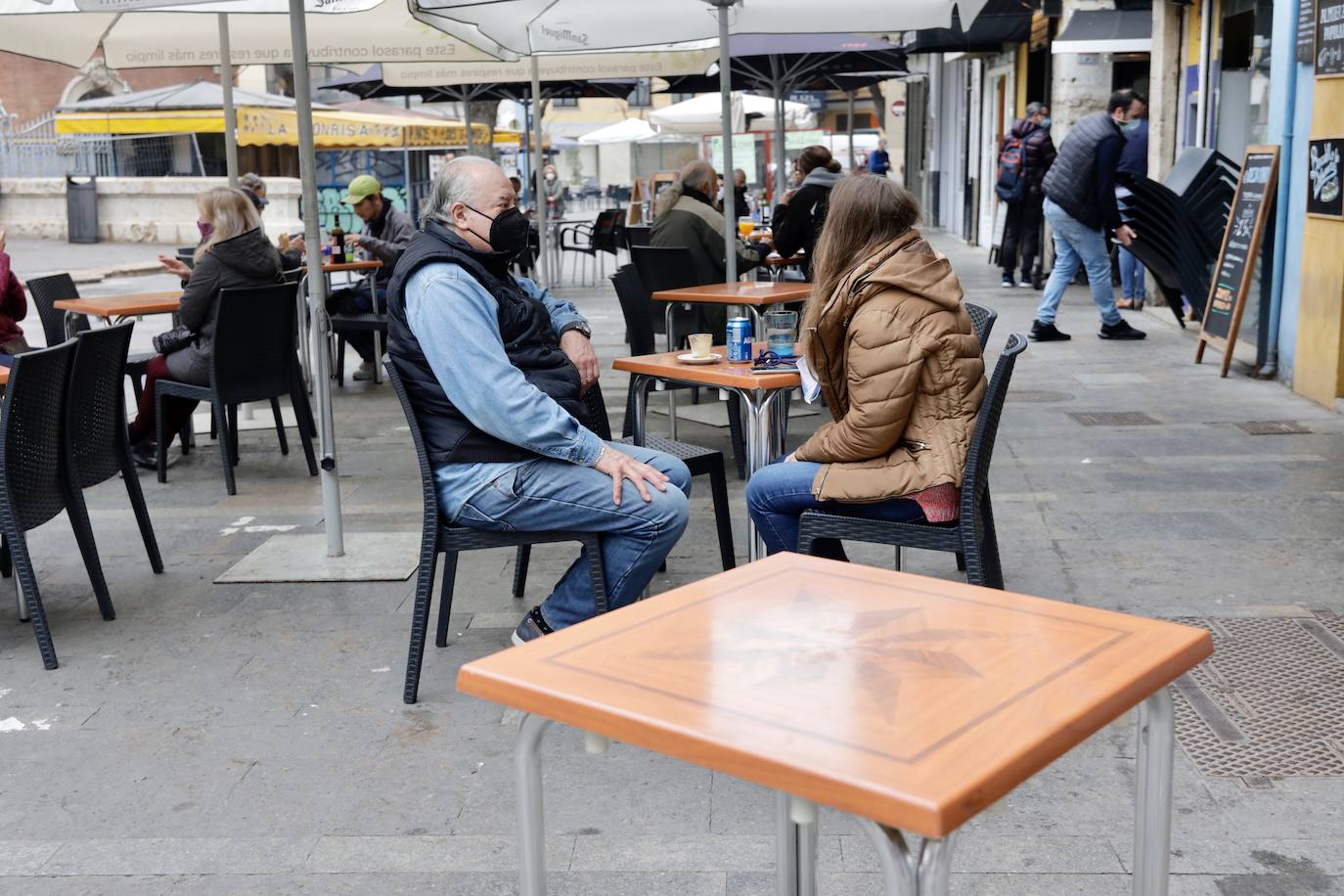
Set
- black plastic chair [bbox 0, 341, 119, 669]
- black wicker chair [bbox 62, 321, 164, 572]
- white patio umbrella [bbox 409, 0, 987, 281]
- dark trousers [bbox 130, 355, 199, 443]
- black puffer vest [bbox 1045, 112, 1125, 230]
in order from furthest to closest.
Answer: black puffer vest [bbox 1045, 112, 1125, 230] < white patio umbrella [bbox 409, 0, 987, 281] < dark trousers [bbox 130, 355, 199, 443] < black wicker chair [bbox 62, 321, 164, 572] < black plastic chair [bbox 0, 341, 119, 669]

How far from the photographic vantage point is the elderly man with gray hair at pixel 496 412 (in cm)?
382

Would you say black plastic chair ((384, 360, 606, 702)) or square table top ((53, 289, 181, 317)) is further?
square table top ((53, 289, 181, 317))

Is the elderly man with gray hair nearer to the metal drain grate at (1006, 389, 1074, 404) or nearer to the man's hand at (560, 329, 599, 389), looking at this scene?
the man's hand at (560, 329, 599, 389)

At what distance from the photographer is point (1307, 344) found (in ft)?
27.5

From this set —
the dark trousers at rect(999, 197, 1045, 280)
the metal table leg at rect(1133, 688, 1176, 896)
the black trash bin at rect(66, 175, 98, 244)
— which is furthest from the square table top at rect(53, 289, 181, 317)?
the black trash bin at rect(66, 175, 98, 244)

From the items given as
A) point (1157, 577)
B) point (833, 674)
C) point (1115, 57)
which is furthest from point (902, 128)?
point (833, 674)

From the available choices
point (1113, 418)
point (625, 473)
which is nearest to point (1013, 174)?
point (1113, 418)

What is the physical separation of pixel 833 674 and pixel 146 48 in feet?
29.6

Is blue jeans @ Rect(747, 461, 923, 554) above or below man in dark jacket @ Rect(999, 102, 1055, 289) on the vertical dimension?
below

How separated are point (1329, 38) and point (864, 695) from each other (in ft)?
24.3

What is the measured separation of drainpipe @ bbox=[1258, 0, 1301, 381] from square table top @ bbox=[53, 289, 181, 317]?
254 inches

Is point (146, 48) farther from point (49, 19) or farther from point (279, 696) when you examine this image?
point (279, 696)

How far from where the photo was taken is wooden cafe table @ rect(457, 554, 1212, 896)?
5.27 feet

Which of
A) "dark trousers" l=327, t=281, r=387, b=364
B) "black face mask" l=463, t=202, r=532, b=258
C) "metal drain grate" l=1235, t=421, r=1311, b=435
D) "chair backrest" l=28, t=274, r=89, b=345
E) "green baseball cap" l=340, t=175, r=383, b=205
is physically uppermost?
"green baseball cap" l=340, t=175, r=383, b=205
